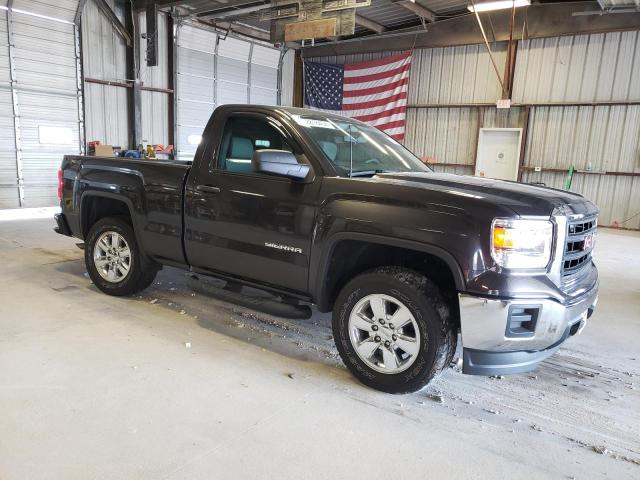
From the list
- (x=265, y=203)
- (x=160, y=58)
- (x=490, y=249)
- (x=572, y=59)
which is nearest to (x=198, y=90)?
(x=160, y=58)

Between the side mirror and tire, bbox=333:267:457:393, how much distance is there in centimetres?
79

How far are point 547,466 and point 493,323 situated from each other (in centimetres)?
72

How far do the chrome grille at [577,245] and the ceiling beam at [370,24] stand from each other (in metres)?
12.8

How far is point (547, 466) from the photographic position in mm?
2332

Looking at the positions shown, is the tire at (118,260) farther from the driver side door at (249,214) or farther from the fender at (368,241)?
the fender at (368,241)

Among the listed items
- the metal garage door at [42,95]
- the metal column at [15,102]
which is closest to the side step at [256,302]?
the metal column at [15,102]

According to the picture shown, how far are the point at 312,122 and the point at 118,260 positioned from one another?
233 centimetres

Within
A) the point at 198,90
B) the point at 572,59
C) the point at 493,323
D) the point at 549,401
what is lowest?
the point at 549,401

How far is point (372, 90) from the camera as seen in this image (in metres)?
15.6

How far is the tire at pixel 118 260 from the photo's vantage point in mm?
4387

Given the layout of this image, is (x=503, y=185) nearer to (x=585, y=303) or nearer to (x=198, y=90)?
(x=585, y=303)

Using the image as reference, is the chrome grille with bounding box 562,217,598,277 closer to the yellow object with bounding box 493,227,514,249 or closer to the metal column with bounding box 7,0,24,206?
the yellow object with bounding box 493,227,514,249

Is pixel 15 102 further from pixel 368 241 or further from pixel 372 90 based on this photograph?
pixel 368 241

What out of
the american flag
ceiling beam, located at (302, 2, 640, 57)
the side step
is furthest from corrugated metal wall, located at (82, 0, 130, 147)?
the side step
